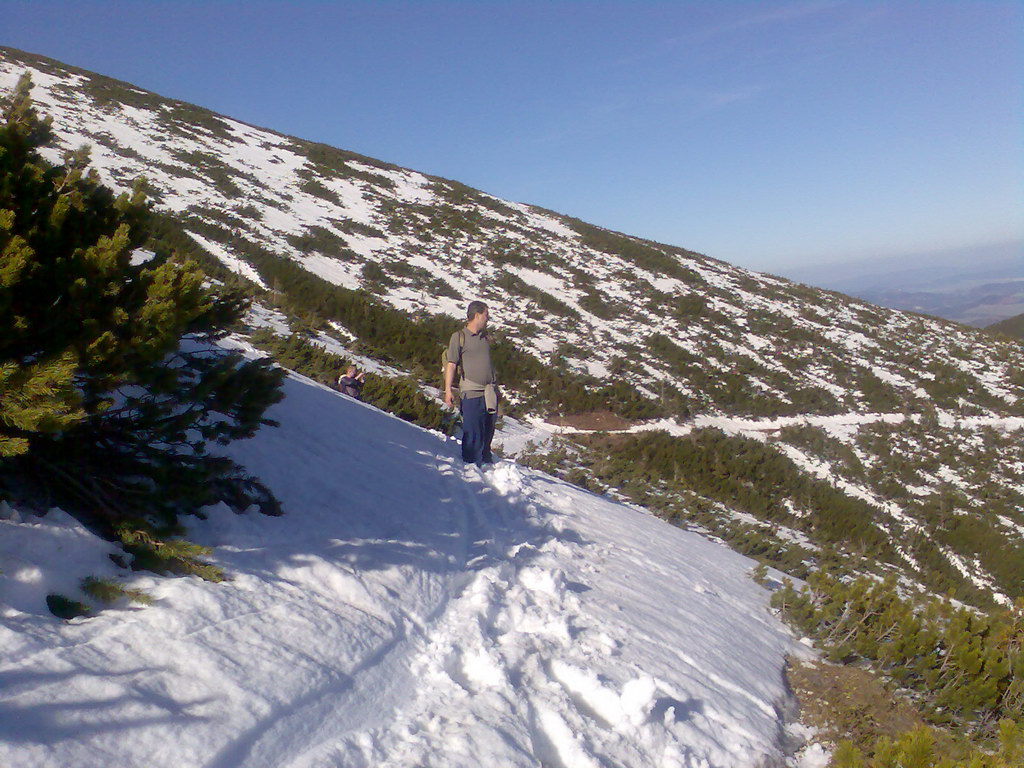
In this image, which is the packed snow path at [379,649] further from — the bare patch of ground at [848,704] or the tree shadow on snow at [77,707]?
the bare patch of ground at [848,704]

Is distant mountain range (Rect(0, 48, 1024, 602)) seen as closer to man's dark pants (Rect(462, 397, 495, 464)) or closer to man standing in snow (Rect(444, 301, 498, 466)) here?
man's dark pants (Rect(462, 397, 495, 464))

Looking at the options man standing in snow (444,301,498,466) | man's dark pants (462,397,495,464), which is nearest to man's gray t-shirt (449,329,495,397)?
man standing in snow (444,301,498,466)

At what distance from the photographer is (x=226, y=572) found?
10.1 feet

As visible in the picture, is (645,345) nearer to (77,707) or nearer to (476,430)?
(476,430)

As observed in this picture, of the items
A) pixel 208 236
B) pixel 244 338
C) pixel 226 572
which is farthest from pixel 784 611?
pixel 208 236

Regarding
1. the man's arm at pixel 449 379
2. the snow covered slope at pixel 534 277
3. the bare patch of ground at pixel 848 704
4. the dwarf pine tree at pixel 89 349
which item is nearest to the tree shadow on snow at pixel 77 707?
the dwarf pine tree at pixel 89 349

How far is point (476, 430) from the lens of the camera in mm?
6652

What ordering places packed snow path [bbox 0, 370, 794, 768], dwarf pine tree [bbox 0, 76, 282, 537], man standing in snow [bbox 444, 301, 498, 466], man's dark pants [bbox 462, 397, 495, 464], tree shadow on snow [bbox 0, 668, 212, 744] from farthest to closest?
1. man's dark pants [bbox 462, 397, 495, 464]
2. man standing in snow [bbox 444, 301, 498, 466]
3. dwarf pine tree [bbox 0, 76, 282, 537]
4. packed snow path [bbox 0, 370, 794, 768]
5. tree shadow on snow [bbox 0, 668, 212, 744]

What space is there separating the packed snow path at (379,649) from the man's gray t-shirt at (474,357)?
1.40 m

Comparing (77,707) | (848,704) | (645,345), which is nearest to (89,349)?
(77,707)

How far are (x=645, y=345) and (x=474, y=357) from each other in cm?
1548

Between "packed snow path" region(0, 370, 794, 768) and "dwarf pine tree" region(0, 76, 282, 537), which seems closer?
"packed snow path" region(0, 370, 794, 768)

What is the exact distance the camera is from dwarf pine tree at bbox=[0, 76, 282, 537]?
2428 mm

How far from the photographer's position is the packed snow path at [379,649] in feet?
7.11
